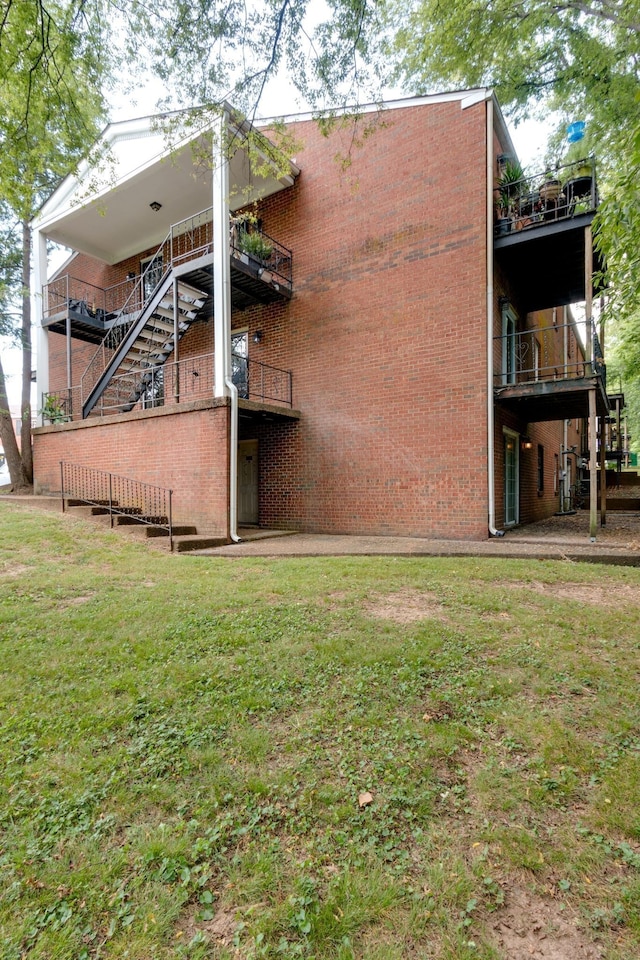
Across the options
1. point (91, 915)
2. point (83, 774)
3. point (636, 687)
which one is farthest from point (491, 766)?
point (83, 774)

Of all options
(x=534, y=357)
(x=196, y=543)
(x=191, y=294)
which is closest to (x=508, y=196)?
(x=534, y=357)

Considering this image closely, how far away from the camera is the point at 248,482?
1191 cm

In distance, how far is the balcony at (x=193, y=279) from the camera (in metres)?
10.3

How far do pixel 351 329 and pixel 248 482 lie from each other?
4.49m

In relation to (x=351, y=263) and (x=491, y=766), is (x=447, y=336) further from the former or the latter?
(x=491, y=766)

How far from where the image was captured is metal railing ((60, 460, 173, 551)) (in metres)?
9.59

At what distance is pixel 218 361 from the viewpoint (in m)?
9.30

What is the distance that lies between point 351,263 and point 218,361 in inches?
145

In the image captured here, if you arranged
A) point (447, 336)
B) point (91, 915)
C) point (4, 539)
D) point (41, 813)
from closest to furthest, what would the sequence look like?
point (91, 915) < point (41, 813) < point (4, 539) < point (447, 336)

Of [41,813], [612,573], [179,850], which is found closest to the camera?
[179,850]

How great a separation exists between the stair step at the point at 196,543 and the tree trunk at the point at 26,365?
7842 mm

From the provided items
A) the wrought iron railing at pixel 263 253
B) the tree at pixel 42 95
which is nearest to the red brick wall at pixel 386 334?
the wrought iron railing at pixel 263 253

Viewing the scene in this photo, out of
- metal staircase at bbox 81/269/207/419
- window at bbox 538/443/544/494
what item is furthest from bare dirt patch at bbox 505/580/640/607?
metal staircase at bbox 81/269/207/419

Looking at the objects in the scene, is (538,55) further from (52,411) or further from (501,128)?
(52,411)
